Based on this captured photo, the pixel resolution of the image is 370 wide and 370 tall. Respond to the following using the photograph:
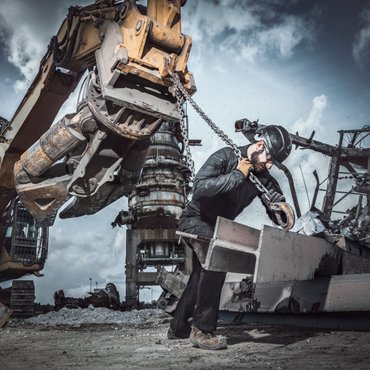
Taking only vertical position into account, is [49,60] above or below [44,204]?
above

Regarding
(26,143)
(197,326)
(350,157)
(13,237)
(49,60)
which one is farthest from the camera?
(350,157)

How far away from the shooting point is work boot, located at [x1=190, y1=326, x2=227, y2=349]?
332cm

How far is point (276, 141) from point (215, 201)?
796mm

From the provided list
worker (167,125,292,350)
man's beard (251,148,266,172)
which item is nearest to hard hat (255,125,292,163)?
worker (167,125,292,350)

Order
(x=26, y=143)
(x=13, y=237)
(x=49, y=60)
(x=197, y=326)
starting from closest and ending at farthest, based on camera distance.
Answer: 1. (x=197, y=326)
2. (x=49, y=60)
3. (x=26, y=143)
4. (x=13, y=237)

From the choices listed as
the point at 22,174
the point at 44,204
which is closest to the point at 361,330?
the point at 44,204

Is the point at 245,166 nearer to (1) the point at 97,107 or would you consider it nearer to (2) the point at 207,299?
(2) the point at 207,299

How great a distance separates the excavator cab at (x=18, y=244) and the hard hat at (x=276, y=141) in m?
5.62

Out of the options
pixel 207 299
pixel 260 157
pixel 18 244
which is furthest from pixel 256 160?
pixel 18 244

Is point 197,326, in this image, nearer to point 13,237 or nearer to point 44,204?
point 44,204

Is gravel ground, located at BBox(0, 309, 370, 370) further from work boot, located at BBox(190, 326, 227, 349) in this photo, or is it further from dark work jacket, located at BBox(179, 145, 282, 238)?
dark work jacket, located at BBox(179, 145, 282, 238)

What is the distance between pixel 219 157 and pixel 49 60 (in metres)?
3.17

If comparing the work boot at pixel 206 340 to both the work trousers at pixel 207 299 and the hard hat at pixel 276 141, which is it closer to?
the work trousers at pixel 207 299

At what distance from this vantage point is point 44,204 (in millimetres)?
4906
